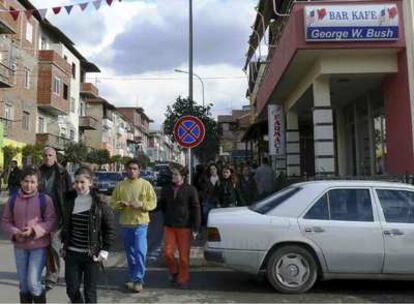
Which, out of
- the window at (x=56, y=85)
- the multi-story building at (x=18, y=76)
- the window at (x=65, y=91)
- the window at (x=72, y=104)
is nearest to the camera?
the multi-story building at (x=18, y=76)

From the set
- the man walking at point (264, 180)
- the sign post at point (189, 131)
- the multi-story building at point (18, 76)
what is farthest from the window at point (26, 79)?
the sign post at point (189, 131)

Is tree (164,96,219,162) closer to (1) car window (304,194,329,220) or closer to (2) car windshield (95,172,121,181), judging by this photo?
(2) car windshield (95,172,121,181)

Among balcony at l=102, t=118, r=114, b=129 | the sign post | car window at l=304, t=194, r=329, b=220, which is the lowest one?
car window at l=304, t=194, r=329, b=220

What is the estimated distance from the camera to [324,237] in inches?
294

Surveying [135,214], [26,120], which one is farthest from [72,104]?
[135,214]

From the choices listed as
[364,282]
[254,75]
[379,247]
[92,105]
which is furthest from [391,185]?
[92,105]

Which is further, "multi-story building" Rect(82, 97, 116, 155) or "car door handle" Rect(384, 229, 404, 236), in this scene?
"multi-story building" Rect(82, 97, 116, 155)

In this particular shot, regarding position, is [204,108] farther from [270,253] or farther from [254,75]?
[270,253]

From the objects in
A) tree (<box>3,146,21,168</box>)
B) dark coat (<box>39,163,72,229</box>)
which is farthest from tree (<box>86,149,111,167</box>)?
dark coat (<box>39,163,72,229</box>)

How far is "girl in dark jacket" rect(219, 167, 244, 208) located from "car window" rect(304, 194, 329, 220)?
11.1 feet

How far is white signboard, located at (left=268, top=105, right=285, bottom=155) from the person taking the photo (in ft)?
65.9

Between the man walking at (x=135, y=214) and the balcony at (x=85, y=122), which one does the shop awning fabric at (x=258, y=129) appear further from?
the balcony at (x=85, y=122)

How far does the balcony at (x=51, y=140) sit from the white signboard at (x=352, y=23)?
110 feet

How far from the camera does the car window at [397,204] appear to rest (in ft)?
24.9
